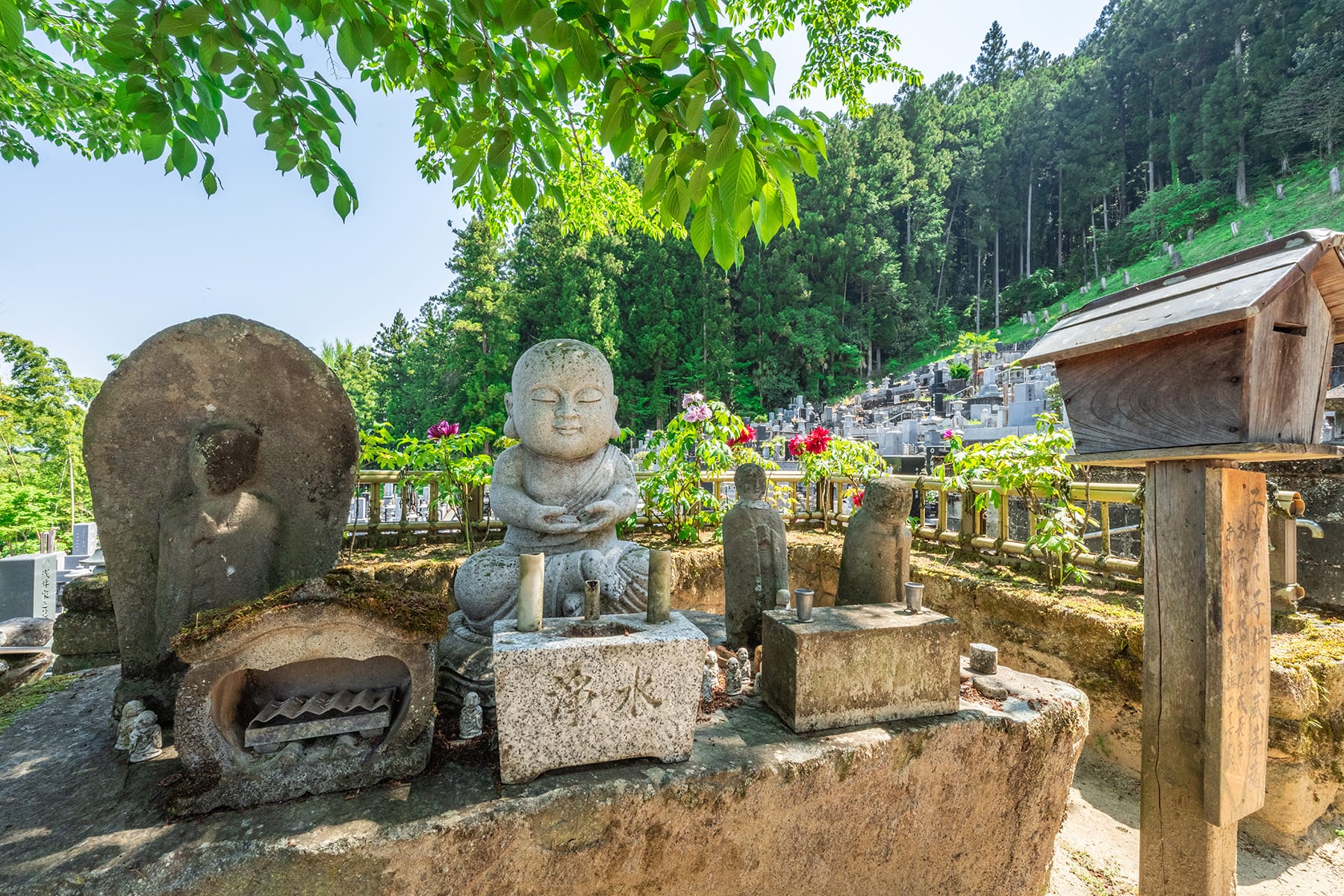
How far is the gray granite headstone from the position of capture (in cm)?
634

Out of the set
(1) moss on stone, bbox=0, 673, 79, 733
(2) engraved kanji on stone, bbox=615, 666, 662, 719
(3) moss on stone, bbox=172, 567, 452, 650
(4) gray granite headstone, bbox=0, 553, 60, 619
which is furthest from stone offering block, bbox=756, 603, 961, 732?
(4) gray granite headstone, bbox=0, 553, 60, 619

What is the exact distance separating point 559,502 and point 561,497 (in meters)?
0.03

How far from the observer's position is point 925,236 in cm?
3594

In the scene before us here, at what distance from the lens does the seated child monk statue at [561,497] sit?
9.05 ft

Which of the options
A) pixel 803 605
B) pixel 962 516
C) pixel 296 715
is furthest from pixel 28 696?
pixel 962 516

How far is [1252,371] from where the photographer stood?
162cm

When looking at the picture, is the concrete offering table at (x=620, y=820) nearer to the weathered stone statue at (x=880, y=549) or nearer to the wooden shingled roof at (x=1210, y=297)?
the weathered stone statue at (x=880, y=549)

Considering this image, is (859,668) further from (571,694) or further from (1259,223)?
(1259,223)

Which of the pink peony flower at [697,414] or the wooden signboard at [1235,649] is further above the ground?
the pink peony flower at [697,414]

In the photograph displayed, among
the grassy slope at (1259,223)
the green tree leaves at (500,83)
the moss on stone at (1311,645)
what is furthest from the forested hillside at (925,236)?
the moss on stone at (1311,645)

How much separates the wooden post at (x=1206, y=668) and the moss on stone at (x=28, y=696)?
4.26 meters

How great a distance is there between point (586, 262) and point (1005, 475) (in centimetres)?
2458

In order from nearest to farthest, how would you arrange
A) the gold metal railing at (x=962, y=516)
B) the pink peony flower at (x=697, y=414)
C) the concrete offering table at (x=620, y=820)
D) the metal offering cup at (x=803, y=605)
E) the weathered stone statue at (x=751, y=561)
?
the concrete offering table at (x=620, y=820) → the metal offering cup at (x=803, y=605) → the weathered stone statue at (x=751, y=561) → the gold metal railing at (x=962, y=516) → the pink peony flower at (x=697, y=414)

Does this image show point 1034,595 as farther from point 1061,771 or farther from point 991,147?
point 991,147
